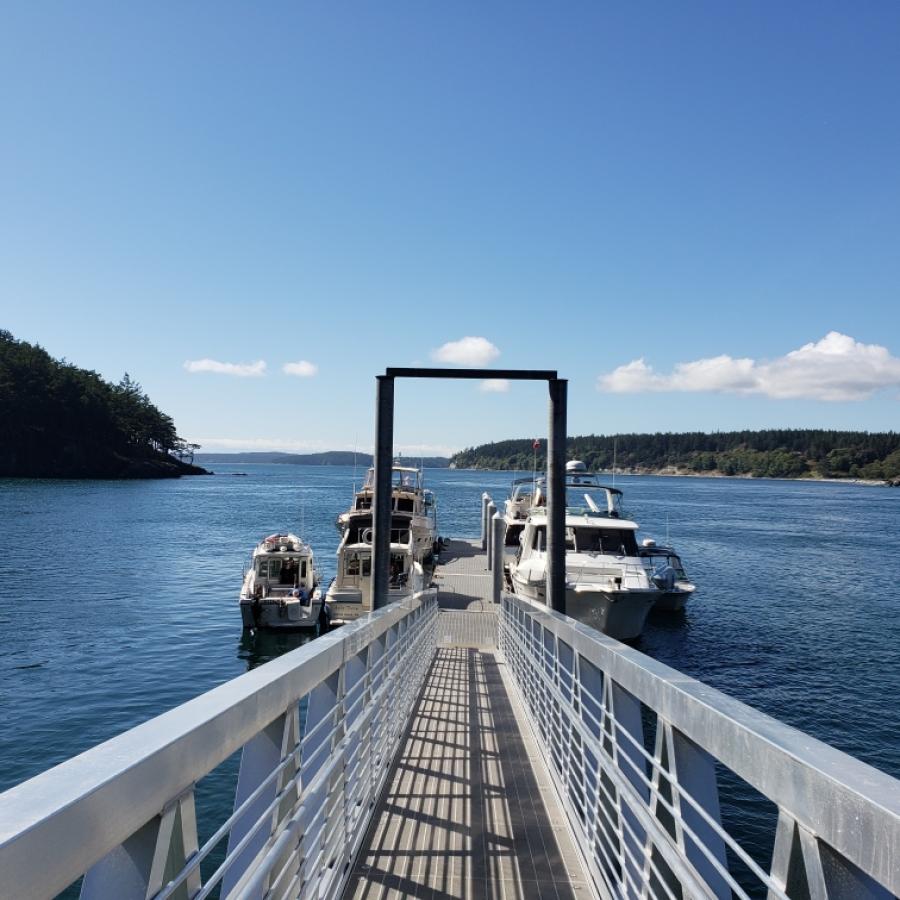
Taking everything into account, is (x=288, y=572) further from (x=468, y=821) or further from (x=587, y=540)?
(x=468, y=821)

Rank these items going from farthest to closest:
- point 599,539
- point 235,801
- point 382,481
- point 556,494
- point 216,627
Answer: point 216,627 → point 599,539 → point 382,481 → point 556,494 → point 235,801

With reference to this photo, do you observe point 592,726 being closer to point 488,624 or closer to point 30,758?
point 30,758

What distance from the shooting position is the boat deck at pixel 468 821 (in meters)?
3.97

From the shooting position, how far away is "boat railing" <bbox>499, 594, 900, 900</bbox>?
151 centimetres

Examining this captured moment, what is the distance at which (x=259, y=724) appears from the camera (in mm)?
2283

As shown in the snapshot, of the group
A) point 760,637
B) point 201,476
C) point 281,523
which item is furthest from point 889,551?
point 201,476

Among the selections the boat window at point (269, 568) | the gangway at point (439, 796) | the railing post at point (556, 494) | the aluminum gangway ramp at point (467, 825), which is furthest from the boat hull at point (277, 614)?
the aluminum gangway ramp at point (467, 825)

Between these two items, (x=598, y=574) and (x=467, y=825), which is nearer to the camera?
(x=467, y=825)

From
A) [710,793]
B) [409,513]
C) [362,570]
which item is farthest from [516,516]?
[710,793]

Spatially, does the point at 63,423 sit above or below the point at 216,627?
above

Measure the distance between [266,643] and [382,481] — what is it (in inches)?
540

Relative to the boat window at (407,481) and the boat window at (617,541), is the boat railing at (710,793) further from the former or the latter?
the boat window at (407,481)

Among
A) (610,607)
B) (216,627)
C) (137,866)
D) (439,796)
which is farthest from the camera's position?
(216,627)

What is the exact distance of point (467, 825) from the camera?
4.75 m
